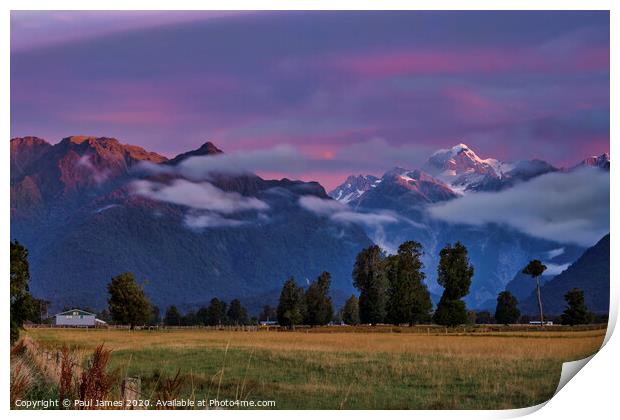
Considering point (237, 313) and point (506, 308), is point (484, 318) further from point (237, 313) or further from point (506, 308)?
point (237, 313)

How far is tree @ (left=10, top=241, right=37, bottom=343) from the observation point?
1309cm

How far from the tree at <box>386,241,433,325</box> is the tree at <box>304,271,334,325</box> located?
0.89 m

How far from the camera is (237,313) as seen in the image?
14.5 m

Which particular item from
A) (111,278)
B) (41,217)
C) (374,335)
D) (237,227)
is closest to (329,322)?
(374,335)

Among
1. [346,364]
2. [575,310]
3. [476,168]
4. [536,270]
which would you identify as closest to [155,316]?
[346,364]

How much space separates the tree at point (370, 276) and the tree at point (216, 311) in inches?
72.5

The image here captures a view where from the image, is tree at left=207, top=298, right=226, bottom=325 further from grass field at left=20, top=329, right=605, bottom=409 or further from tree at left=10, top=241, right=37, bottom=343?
tree at left=10, top=241, right=37, bottom=343

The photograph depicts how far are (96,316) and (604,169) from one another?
22.8 feet

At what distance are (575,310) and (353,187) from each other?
342cm

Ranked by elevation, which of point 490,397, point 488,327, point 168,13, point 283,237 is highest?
point 168,13

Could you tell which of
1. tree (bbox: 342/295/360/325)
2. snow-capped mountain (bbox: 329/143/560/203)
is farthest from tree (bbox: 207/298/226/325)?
snow-capped mountain (bbox: 329/143/560/203)
